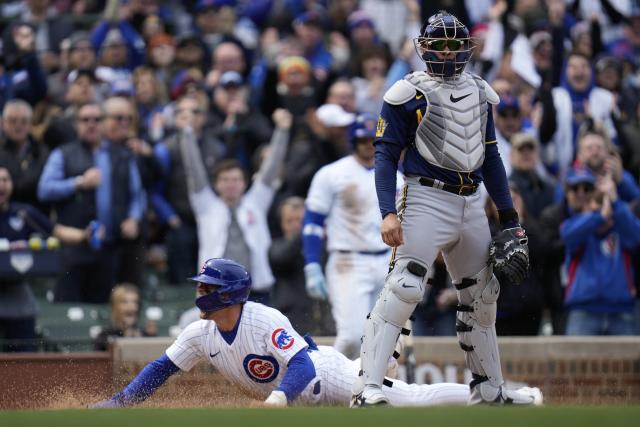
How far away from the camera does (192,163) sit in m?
12.8

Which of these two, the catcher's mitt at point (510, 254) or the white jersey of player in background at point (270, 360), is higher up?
the catcher's mitt at point (510, 254)

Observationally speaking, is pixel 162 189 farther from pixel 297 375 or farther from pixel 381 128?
pixel 381 128

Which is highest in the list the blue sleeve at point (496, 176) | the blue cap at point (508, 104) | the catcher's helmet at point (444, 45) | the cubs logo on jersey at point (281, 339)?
the catcher's helmet at point (444, 45)

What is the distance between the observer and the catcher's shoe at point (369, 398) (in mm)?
7664

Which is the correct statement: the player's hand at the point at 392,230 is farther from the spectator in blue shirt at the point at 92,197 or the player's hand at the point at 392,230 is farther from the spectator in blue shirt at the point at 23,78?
the spectator in blue shirt at the point at 23,78

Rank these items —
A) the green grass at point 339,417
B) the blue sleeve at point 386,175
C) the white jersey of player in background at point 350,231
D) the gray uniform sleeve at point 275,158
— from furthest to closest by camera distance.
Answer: the gray uniform sleeve at point 275,158 → the white jersey of player in background at point 350,231 → the blue sleeve at point 386,175 → the green grass at point 339,417

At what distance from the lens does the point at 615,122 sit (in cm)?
1345

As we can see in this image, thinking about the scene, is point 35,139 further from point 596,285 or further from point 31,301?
point 596,285

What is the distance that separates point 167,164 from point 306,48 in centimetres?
233

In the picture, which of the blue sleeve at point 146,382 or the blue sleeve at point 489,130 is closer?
the blue sleeve at point 489,130

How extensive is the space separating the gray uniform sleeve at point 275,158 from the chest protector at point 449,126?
4940mm

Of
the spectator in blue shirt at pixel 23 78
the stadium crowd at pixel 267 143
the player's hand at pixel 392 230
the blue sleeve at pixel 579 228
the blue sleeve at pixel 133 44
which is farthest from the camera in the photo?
the blue sleeve at pixel 133 44

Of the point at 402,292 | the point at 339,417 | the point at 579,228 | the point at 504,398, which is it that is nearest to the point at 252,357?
the point at 402,292

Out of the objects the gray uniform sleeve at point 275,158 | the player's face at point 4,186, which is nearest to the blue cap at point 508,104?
the gray uniform sleeve at point 275,158
